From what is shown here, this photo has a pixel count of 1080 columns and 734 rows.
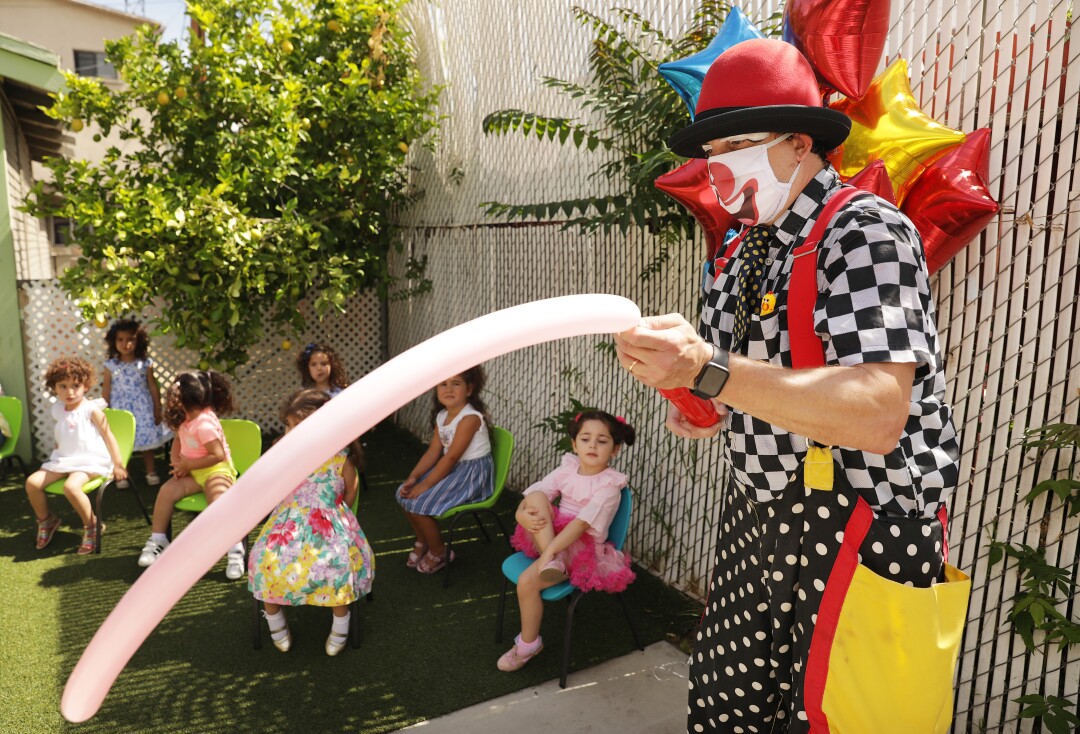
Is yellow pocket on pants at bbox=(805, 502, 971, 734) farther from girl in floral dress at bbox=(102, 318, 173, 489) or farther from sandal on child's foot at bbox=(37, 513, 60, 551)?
girl in floral dress at bbox=(102, 318, 173, 489)

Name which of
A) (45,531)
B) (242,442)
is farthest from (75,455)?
(242,442)

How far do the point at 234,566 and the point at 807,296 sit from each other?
426cm

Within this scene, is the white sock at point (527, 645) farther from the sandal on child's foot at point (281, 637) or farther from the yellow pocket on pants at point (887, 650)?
the yellow pocket on pants at point (887, 650)

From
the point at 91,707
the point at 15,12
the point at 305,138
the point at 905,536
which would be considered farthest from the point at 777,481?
the point at 15,12

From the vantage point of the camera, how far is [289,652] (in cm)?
391

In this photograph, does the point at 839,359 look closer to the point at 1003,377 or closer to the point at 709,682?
the point at 709,682

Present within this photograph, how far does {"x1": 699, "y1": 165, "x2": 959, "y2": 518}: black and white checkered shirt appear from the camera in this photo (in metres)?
1.38

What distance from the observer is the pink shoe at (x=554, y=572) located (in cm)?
359

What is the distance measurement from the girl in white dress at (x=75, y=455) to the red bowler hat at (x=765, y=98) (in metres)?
4.92

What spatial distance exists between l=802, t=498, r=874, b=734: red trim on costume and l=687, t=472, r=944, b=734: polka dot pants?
21 millimetres

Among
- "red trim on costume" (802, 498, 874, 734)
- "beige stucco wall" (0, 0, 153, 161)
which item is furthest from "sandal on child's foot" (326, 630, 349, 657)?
"beige stucco wall" (0, 0, 153, 161)

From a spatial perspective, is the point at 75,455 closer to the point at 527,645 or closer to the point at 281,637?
the point at 281,637

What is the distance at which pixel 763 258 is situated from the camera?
1813 millimetres

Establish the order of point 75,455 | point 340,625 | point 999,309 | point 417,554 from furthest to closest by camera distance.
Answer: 1. point 75,455
2. point 417,554
3. point 340,625
4. point 999,309
